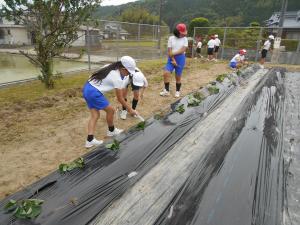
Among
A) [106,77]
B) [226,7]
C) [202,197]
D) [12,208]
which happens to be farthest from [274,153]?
[226,7]

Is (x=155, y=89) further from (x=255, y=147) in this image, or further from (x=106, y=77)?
(x=255, y=147)

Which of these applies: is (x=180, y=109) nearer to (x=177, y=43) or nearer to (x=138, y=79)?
(x=138, y=79)

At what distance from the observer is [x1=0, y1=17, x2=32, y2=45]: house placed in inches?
276

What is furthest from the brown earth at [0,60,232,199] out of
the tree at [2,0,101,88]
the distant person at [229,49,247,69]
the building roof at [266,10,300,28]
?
the building roof at [266,10,300,28]

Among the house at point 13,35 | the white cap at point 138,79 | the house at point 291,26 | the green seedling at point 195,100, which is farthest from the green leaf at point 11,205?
the house at point 291,26

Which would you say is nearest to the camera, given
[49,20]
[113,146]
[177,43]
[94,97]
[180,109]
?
[113,146]

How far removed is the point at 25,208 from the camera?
197 centimetres

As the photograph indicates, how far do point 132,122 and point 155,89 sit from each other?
2.76 meters

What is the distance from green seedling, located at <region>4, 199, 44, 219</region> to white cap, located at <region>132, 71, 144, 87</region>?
2.51 m

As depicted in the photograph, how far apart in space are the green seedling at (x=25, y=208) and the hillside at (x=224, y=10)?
103 ft

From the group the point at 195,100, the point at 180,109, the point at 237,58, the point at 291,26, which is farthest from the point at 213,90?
the point at 291,26

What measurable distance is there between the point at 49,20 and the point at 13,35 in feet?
6.58

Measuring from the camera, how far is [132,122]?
4480 mm

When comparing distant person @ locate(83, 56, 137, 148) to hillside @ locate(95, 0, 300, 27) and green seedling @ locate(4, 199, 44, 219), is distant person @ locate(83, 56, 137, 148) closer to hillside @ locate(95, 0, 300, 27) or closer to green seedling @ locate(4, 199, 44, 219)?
green seedling @ locate(4, 199, 44, 219)
